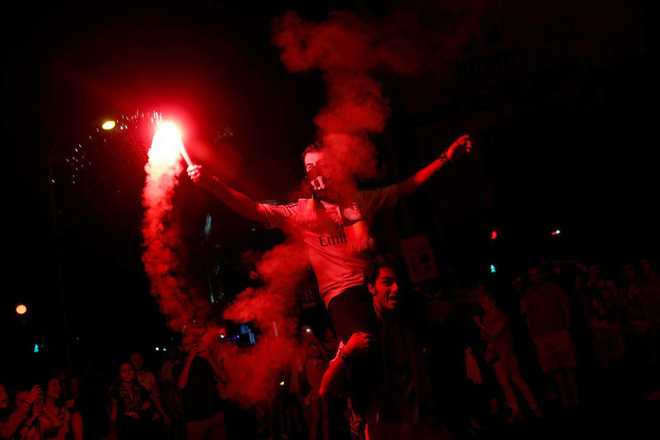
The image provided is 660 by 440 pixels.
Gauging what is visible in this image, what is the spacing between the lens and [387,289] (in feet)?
9.87

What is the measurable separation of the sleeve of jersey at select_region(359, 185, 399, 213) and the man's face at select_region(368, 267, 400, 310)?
3.02 ft

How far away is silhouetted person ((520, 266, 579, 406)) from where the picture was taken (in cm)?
793

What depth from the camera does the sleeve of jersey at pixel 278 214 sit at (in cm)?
388

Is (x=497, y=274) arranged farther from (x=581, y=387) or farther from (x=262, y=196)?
(x=262, y=196)

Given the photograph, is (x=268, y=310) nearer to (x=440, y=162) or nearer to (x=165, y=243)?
(x=165, y=243)

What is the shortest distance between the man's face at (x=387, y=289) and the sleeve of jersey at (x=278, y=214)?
1106 mm

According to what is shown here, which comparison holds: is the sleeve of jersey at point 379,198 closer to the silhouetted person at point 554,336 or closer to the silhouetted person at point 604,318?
the silhouetted person at point 554,336

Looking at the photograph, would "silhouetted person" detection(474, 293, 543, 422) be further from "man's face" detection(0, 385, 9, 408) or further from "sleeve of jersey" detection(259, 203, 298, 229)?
"man's face" detection(0, 385, 9, 408)

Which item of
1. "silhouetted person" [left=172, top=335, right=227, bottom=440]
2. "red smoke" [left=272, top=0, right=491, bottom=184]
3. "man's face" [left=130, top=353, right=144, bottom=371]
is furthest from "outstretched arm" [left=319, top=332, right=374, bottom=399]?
"man's face" [left=130, top=353, right=144, bottom=371]

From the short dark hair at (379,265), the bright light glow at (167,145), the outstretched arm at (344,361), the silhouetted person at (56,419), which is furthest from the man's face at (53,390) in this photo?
the short dark hair at (379,265)

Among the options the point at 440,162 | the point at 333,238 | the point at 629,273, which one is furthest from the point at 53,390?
the point at 629,273

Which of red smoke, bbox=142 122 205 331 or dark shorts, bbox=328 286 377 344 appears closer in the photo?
dark shorts, bbox=328 286 377 344

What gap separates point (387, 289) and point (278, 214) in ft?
4.12

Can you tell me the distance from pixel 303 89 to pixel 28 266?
455 inches
